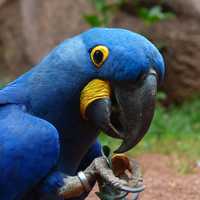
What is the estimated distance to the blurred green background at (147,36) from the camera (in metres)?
5.21

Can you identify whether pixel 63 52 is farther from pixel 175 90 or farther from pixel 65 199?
pixel 175 90

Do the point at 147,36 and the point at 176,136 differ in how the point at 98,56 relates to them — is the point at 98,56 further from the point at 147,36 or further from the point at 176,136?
the point at 147,36

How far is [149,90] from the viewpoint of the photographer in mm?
2311

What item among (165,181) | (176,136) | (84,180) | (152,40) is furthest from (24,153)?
(152,40)

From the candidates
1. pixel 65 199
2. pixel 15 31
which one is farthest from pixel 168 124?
pixel 65 199

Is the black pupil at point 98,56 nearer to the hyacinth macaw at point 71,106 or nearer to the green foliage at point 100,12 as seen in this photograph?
the hyacinth macaw at point 71,106

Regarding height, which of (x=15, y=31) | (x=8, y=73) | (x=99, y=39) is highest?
(x=99, y=39)

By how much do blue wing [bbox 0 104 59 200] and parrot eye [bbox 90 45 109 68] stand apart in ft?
0.92

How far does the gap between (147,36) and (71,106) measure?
377 cm

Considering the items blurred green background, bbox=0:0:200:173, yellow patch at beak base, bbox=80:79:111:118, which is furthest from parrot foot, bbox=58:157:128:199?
blurred green background, bbox=0:0:200:173

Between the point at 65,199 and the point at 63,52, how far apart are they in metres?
0.55

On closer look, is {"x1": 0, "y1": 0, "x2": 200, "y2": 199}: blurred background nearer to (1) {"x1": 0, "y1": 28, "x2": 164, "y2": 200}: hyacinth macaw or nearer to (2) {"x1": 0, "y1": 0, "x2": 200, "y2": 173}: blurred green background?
(2) {"x1": 0, "y1": 0, "x2": 200, "y2": 173}: blurred green background

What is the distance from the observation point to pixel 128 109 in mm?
2328

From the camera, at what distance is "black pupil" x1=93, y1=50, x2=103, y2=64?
2.34 m
